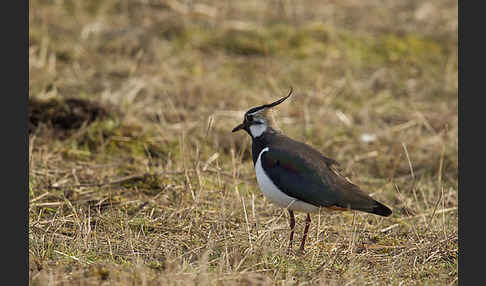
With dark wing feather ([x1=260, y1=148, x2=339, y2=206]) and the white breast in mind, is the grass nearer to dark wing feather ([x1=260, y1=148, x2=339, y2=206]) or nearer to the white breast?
the white breast

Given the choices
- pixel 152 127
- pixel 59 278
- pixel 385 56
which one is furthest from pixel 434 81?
pixel 59 278

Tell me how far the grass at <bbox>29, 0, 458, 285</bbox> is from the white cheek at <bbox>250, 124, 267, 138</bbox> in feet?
1.19

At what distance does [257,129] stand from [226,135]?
235 cm

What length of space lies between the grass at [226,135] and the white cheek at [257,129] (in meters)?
0.36

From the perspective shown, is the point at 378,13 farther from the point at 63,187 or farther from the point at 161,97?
the point at 63,187

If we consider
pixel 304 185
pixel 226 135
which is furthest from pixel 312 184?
pixel 226 135

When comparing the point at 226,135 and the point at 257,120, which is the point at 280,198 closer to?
the point at 257,120

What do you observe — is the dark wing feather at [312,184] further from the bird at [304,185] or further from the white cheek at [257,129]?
the white cheek at [257,129]

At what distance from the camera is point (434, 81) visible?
10328mm

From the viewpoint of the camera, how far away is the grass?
5.01 metres

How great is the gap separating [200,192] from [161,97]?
3.15 metres

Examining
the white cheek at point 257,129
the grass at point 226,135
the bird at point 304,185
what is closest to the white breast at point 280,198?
the bird at point 304,185


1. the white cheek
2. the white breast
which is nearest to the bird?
the white breast

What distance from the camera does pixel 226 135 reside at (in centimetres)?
802
